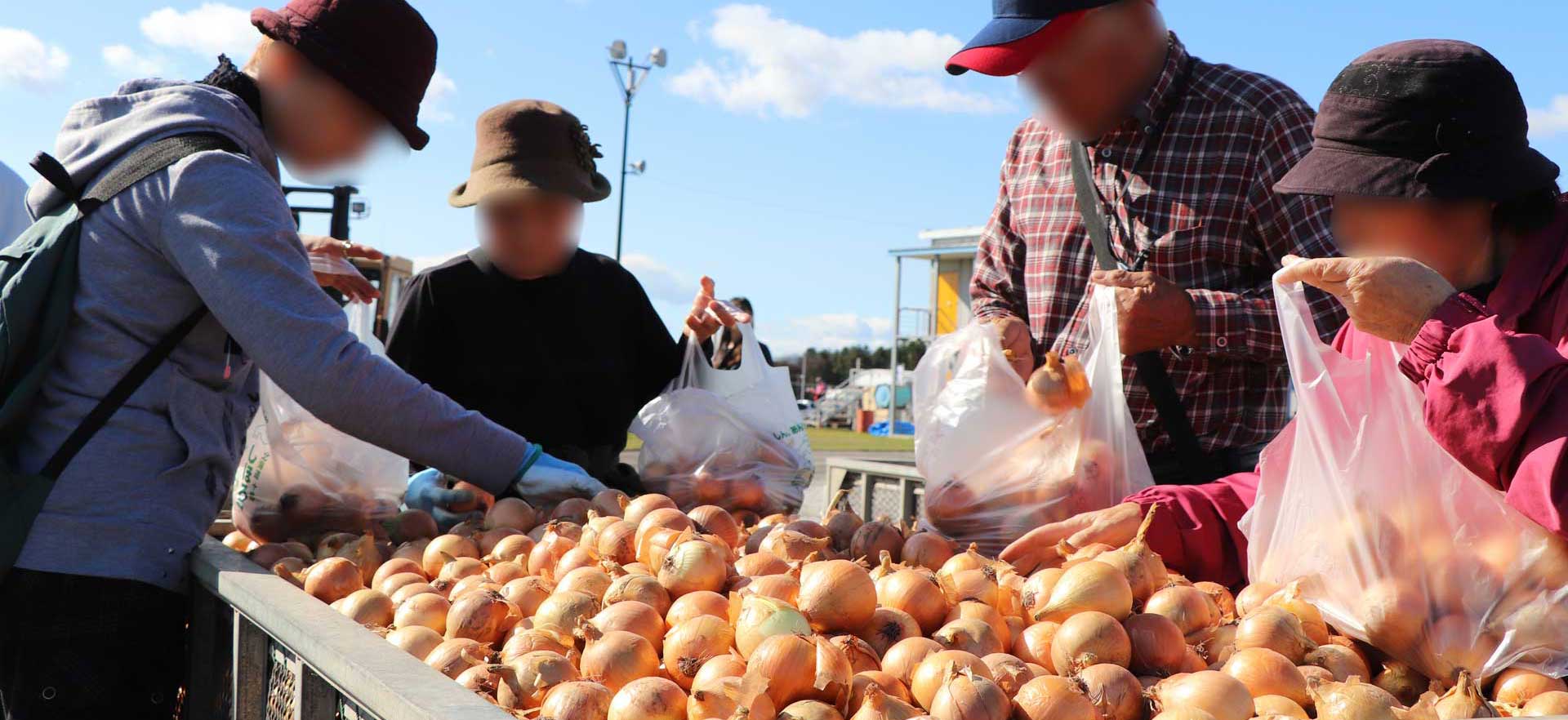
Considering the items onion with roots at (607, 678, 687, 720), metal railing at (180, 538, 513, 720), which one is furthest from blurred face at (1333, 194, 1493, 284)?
metal railing at (180, 538, 513, 720)

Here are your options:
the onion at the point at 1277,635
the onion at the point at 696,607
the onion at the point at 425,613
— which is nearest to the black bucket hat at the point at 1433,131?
the onion at the point at 1277,635

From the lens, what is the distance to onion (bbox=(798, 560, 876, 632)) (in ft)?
5.56

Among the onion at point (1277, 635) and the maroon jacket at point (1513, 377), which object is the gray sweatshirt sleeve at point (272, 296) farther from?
the maroon jacket at point (1513, 377)

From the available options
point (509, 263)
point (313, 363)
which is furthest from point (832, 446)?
point (313, 363)

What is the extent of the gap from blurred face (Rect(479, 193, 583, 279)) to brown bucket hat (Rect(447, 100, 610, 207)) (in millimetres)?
36

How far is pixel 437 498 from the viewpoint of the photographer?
9.12 ft

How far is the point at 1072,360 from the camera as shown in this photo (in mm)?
2486

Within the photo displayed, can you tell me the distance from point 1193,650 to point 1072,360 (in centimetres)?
90

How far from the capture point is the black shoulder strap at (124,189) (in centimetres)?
179

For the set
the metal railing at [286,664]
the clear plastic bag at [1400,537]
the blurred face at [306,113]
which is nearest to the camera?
the metal railing at [286,664]

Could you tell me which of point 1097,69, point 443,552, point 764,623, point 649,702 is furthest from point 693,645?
point 1097,69

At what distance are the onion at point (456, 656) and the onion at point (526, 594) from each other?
212mm

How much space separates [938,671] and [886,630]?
0.77 feet

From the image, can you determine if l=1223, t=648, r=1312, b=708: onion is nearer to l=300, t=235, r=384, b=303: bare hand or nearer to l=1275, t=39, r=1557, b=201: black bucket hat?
l=1275, t=39, r=1557, b=201: black bucket hat
